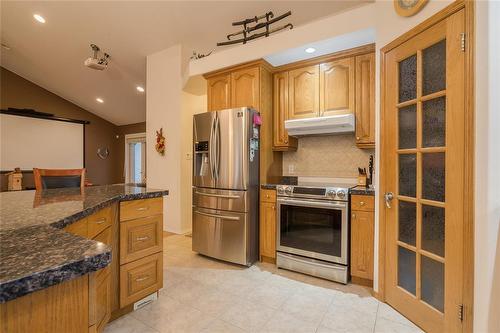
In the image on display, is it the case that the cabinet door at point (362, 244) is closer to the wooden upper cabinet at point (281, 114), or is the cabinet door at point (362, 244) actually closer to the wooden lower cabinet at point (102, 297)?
the wooden upper cabinet at point (281, 114)

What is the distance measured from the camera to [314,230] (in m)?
2.52

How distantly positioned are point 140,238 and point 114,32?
3.60 metres

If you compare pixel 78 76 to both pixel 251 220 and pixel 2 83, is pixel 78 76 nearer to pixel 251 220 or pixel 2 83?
pixel 2 83

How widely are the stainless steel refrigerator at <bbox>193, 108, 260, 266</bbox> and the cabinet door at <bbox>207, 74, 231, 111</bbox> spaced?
0.40 metres

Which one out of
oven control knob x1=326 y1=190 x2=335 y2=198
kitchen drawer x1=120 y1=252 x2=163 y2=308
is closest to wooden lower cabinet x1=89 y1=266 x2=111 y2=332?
kitchen drawer x1=120 y1=252 x2=163 y2=308

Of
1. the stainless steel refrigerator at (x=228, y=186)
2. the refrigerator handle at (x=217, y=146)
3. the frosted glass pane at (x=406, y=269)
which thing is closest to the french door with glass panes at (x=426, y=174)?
the frosted glass pane at (x=406, y=269)

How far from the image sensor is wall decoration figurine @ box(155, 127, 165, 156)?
4.16m

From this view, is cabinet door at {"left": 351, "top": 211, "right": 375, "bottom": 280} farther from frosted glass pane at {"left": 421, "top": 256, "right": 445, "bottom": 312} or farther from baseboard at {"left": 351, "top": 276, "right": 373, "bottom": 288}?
frosted glass pane at {"left": 421, "top": 256, "right": 445, "bottom": 312}

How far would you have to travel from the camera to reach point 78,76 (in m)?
5.61

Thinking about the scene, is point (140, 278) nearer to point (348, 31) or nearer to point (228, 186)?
point (228, 186)

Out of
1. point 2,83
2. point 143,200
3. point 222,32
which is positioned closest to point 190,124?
point 222,32

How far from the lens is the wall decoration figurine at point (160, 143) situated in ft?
13.7

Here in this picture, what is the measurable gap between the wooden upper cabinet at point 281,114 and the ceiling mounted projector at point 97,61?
278cm

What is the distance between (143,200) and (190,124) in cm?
250
